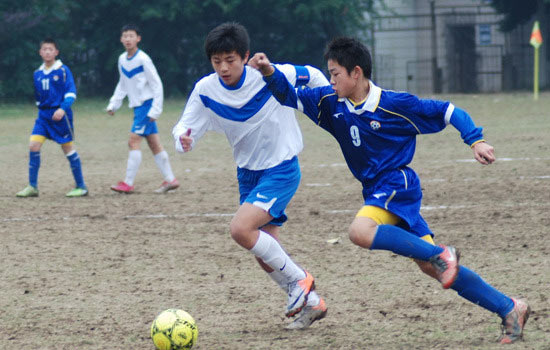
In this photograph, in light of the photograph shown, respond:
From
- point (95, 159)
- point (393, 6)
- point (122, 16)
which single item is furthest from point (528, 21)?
point (95, 159)

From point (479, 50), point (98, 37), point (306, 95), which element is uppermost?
point (306, 95)

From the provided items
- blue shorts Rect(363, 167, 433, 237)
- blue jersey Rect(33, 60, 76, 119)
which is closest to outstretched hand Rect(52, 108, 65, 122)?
blue jersey Rect(33, 60, 76, 119)

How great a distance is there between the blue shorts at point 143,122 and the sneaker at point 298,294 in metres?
6.12

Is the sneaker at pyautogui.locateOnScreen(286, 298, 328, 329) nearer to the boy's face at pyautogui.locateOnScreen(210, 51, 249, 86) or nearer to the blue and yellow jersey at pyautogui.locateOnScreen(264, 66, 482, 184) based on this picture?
the blue and yellow jersey at pyautogui.locateOnScreen(264, 66, 482, 184)

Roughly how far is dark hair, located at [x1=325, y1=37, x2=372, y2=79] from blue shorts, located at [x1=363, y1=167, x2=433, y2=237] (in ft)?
1.88

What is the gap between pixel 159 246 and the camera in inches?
297

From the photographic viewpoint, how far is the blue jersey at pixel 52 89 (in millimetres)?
10914

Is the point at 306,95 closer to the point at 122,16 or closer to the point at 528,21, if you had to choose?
the point at 122,16

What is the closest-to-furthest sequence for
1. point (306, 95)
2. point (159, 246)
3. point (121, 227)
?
1. point (306, 95)
2. point (159, 246)
3. point (121, 227)

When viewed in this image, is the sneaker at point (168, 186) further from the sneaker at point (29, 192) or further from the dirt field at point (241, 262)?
the sneaker at point (29, 192)

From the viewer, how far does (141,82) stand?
36.2 ft

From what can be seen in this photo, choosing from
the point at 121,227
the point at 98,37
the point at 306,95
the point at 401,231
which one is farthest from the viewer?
the point at 98,37

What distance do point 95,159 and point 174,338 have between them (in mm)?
10672

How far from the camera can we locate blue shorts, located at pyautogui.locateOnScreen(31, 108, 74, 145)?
10867 mm
